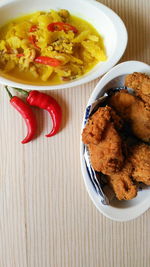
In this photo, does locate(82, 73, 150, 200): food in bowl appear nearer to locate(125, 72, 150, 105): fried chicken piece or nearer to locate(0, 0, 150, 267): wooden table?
locate(125, 72, 150, 105): fried chicken piece

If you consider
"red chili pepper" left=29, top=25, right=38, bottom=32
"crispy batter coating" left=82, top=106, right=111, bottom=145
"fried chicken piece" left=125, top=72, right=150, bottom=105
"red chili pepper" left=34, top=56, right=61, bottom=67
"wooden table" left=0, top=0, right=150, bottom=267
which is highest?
"red chili pepper" left=29, top=25, right=38, bottom=32

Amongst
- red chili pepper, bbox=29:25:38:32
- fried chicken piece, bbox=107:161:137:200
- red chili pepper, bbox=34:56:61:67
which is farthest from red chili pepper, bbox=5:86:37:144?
fried chicken piece, bbox=107:161:137:200

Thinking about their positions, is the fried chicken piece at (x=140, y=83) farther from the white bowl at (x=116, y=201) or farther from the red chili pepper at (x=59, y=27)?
the red chili pepper at (x=59, y=27)

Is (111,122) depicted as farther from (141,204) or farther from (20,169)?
(20,169)

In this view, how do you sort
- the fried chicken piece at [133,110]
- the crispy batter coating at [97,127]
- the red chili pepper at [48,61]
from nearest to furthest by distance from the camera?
the crispy batter coating at [97,127] < the fried chicken piece at [133,110] < the red chili pepper at [48,61]

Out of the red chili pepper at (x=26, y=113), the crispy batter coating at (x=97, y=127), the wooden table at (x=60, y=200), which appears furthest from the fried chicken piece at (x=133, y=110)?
the red chili pepper at (x=26, y=113)

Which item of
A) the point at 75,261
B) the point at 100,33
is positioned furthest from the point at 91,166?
the point at 100,33
